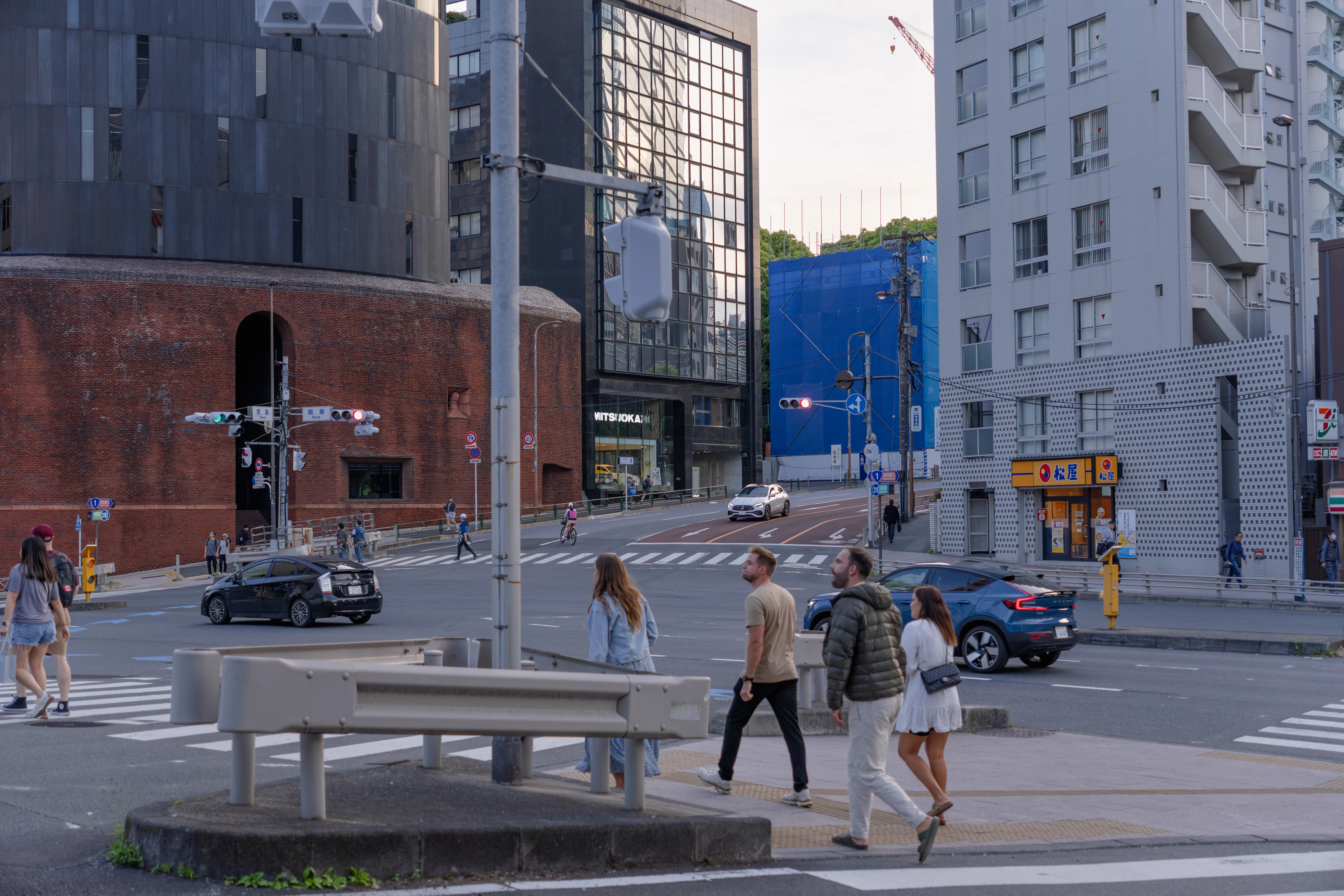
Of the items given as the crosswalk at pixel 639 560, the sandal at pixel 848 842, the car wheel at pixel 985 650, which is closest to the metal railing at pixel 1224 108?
the crosswalk at pixel 639 560

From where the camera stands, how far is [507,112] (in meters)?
7.66

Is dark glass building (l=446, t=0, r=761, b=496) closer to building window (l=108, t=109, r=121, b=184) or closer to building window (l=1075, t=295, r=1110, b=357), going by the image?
building window (l=108, t=109, r=121, b=184)

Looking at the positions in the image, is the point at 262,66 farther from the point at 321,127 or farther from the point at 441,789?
the point at 441,789

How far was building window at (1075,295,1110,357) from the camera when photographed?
137 feet

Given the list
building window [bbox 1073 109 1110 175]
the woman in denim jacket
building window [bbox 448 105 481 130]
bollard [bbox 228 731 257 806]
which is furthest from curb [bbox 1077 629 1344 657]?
building window [bbox 448 105 481 130]

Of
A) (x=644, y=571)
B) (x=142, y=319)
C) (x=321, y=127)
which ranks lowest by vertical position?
(x=644, y=571)

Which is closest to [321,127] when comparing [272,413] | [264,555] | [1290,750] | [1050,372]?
[272,413]

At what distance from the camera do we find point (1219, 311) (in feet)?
133

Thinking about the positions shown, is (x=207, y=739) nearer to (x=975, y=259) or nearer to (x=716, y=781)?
(x=716, y=781)

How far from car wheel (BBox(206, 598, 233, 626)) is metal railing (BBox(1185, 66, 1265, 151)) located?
3327 cm

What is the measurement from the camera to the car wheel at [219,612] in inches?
1097

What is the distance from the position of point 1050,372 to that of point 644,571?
16.2m

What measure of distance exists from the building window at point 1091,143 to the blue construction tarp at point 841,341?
4404cm

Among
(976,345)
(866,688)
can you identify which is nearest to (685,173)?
(976,345)
